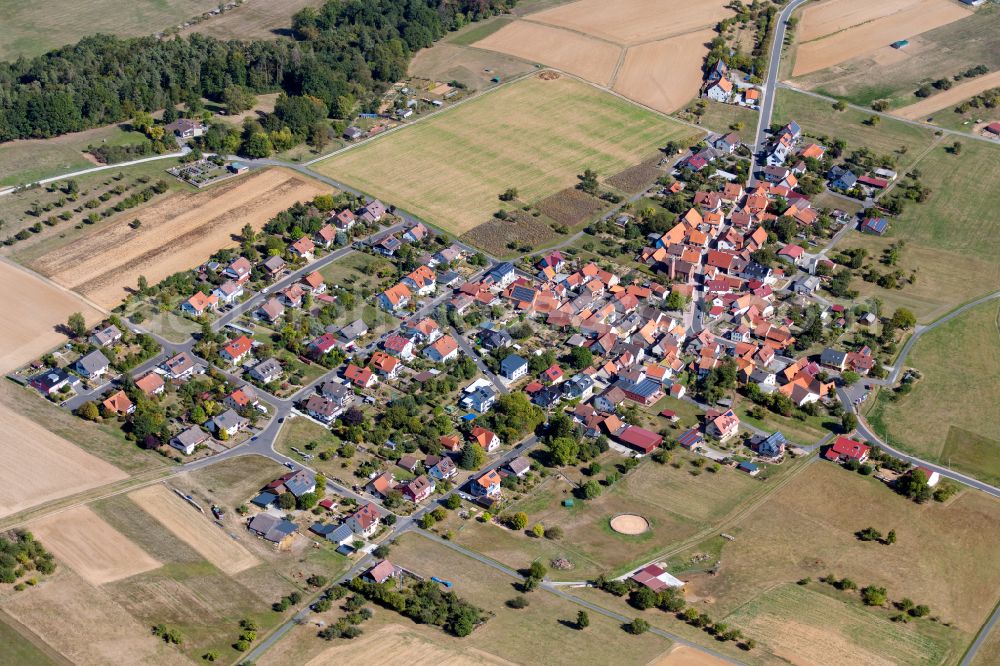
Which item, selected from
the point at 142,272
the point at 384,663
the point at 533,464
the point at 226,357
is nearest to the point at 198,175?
the point at 142,272

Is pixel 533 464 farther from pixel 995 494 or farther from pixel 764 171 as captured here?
pixel 764 171

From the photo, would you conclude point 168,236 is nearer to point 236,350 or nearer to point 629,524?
point 236,350

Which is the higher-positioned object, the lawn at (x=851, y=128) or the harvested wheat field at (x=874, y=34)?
the harvested wheat field at (x=874, y=34)

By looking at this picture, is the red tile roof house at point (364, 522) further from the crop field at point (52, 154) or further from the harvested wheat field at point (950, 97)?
the harvested wheat field at point (950, 97)

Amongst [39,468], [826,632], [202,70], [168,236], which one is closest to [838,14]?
[202,70]

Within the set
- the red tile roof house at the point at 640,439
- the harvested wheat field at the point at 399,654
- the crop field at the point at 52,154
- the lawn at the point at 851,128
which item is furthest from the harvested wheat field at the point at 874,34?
the harvested wheat field at the point at 399,654

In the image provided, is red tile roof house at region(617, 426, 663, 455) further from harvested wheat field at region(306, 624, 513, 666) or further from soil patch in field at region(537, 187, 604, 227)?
soil patch in field at region(537, 187, 604, 227)
